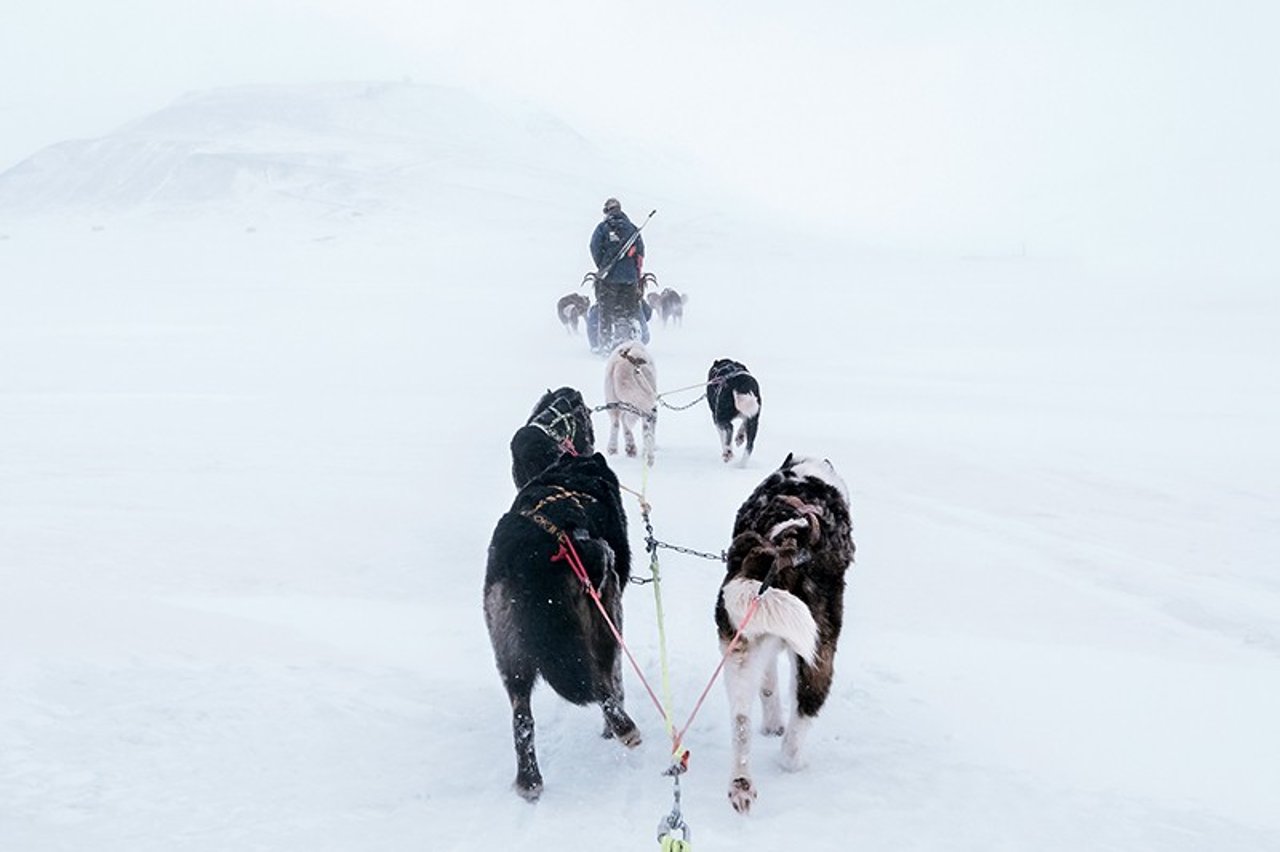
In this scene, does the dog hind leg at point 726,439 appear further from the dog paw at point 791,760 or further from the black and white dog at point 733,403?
the dog paw at point 791,760

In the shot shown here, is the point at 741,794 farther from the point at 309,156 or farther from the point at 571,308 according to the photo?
the point at 309,156

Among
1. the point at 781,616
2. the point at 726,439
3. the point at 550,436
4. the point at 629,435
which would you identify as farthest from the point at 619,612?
the point at 629,435

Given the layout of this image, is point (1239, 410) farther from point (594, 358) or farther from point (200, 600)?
point (200, 600)

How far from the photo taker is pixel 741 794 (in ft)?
8.27

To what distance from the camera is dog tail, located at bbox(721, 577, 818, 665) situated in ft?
8.14

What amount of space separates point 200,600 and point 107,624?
1.67 feet

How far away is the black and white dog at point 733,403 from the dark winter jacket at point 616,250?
451 cm

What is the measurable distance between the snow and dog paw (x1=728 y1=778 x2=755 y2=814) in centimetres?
3

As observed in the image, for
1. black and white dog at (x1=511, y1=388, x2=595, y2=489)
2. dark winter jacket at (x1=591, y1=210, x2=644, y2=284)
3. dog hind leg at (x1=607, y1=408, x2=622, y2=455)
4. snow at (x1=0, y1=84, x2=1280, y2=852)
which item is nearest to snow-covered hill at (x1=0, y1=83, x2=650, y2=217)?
dark winter jacket at (x1=591, y1=210, x2=644, y2=284)

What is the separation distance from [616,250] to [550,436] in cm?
630

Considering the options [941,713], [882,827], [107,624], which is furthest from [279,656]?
[941,713]

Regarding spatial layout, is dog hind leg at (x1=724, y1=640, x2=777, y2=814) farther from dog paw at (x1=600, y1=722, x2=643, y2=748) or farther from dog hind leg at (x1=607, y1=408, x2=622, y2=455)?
dog hind leg at (x1=607, y1=408, x2=622, y2=455)

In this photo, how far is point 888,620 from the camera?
3953 mm

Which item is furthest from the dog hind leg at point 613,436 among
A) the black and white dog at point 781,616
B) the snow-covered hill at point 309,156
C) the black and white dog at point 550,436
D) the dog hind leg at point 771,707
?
the snow-covered hill at point 309,156
